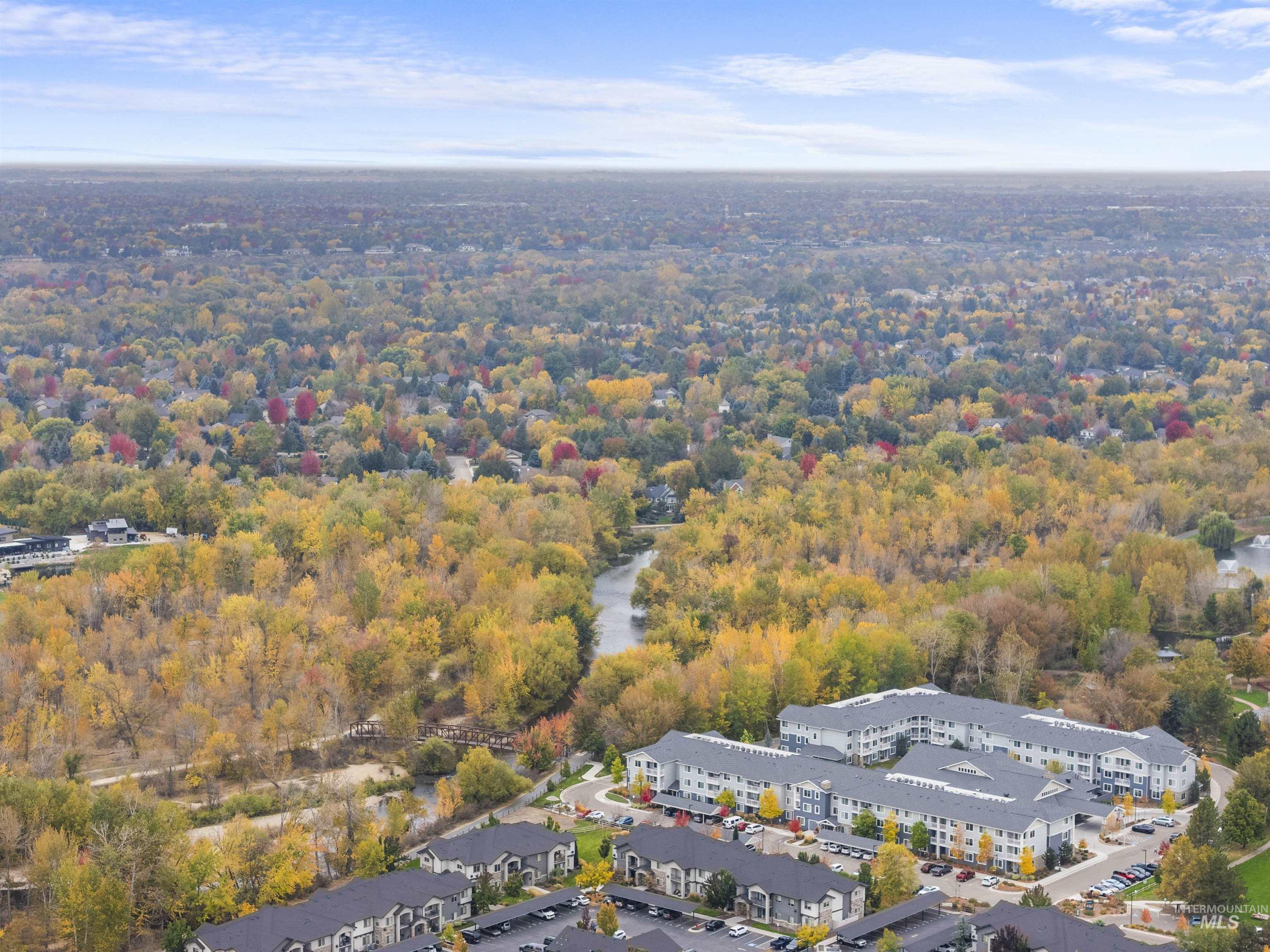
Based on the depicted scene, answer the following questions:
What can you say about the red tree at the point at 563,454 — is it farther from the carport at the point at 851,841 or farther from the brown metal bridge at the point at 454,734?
the carport at the point at 851,841

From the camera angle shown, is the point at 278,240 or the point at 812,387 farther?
the point at 278,240

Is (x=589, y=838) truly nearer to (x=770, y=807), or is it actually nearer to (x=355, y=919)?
(x=770, y=807)

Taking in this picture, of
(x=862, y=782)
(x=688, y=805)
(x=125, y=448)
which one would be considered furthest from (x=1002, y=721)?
(x=125, y=448)

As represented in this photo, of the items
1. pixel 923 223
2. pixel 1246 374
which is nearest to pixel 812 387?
pixel 1246 374

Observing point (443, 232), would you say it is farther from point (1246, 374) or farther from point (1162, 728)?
point (1162, 728)

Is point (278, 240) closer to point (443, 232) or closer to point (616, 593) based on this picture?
point (443, 232)

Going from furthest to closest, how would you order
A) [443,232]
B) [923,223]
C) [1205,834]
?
1. [923,223]
2. [443,232]
3. [1205,834]

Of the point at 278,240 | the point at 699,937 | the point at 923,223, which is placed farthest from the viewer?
the point at 923,223
